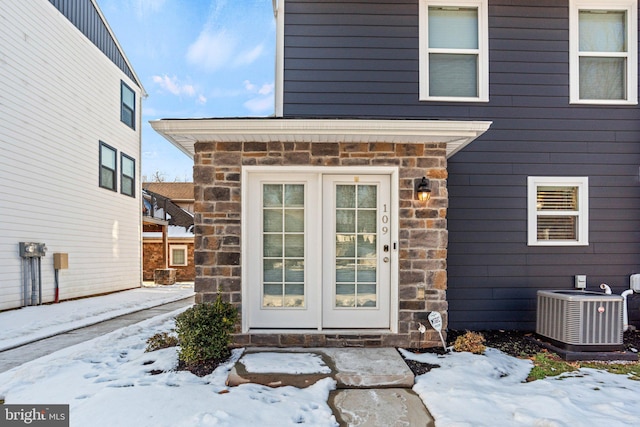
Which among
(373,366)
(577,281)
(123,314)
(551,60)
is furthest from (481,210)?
(123,314)

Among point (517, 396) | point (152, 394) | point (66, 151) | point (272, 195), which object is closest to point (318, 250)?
point (272, 195)

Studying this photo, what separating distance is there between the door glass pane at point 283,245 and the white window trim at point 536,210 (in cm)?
304

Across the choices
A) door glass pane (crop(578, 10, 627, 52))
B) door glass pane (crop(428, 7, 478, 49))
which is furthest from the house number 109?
door glass pane (crop(578, 10, 627, 52))

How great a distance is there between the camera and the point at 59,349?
13.5 feet

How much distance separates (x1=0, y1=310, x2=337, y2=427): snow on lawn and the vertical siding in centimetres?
290

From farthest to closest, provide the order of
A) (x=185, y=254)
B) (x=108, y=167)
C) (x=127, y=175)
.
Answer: (x=185, y=254) < (x=127, y=175) < (x=108, y=167)

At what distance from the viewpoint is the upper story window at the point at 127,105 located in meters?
9.59

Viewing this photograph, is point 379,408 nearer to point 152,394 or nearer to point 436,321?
point 436,321

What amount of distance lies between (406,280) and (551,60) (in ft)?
11.9

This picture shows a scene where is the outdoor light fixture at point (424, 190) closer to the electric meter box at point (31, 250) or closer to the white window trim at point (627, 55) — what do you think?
the white window trim at point (627, 55)

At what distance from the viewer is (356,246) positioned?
3.93 metres

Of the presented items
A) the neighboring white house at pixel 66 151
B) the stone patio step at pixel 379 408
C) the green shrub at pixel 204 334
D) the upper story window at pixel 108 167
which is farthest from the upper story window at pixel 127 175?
the stone patio step at pixel 379 408

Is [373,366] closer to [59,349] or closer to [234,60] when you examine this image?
[59,349]

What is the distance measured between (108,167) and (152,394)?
7.66 m
